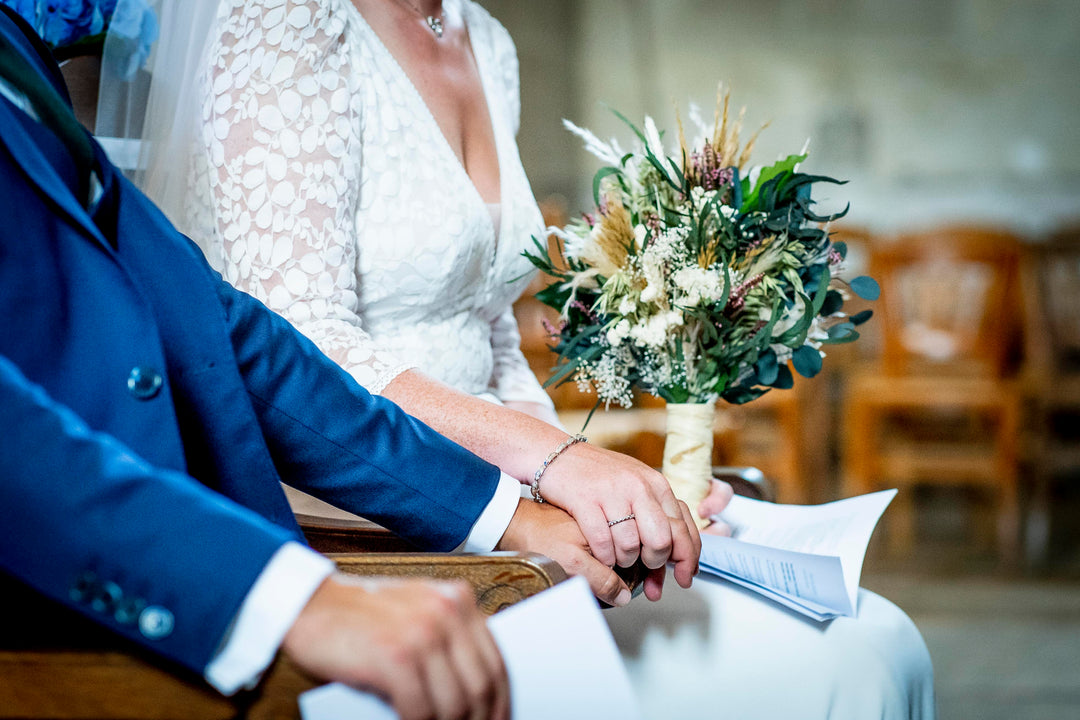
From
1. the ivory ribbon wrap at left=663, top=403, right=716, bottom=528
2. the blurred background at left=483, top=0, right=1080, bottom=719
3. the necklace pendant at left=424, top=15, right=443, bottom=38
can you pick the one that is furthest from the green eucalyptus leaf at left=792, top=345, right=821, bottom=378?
the blurred background at left=483, top=0, right=1080, bottom=719

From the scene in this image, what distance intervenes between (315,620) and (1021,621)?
129 inches

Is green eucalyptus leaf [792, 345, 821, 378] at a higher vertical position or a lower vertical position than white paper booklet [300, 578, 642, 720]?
higher

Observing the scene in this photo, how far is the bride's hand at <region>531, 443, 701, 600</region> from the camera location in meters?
0.89

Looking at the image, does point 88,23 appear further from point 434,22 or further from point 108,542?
point 108,542

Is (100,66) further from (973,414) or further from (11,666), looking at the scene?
(973,414)

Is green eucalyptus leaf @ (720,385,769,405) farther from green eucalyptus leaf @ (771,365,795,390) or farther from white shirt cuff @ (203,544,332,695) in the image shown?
white shirt cuff @ (203,544,332,695)

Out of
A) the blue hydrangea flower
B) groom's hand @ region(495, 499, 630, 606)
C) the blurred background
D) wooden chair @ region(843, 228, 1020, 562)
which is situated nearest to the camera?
groom's hand @ region(495, 499, 630, 606)

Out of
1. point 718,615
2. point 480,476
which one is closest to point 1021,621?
point 718,615

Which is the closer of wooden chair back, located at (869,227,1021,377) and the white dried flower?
the white dried flower

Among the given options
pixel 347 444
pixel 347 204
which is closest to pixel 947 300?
pixel 347 204

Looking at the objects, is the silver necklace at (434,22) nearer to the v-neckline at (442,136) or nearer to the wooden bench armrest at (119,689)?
the v-neckline at (442,136)

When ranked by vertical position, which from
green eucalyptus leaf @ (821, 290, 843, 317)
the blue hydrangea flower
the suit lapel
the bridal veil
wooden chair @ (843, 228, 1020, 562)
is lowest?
wooden chair @ (843, 228, 1020, 562)

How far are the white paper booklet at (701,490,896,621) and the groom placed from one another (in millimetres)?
222

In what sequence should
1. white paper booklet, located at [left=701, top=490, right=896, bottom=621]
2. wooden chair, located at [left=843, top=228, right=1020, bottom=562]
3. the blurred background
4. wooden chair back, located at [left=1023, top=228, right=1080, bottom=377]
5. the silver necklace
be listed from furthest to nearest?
Answer: wooden chair back, located at [left=1023, top=228, right=1080, bottom=377] → wooden chair, located at [left=843, top=228, right=1020, bottom=562] → the blurred background → the silver necklace → white paper booklet, located at [left=701, top=490, right=896, bottom=621]
